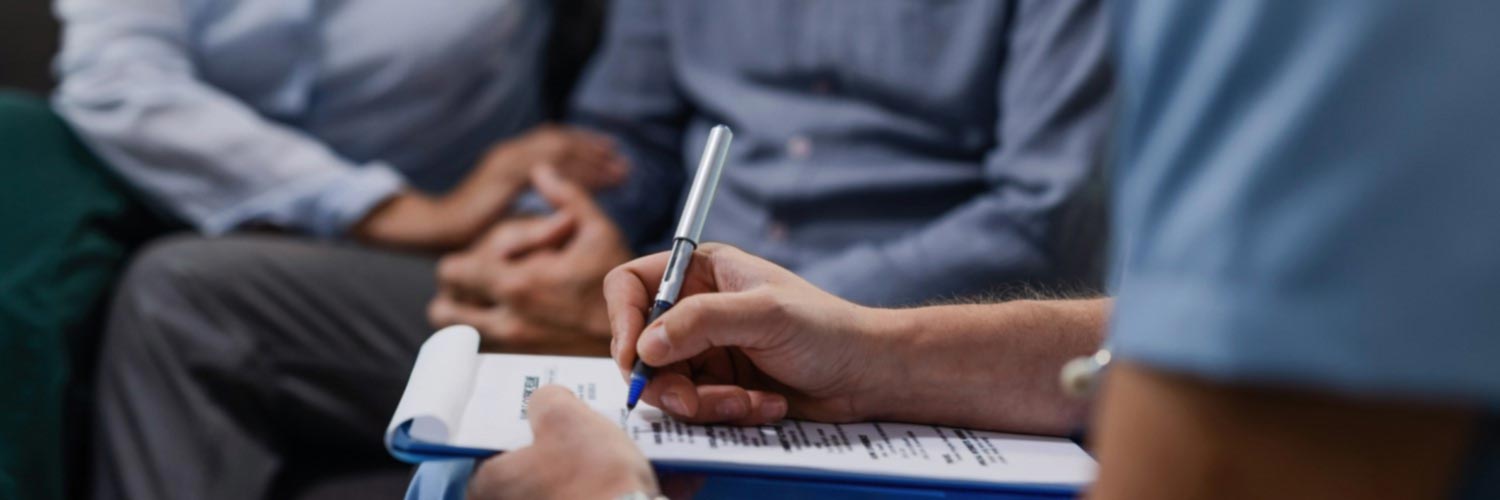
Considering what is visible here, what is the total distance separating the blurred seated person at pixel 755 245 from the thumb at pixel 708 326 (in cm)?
45

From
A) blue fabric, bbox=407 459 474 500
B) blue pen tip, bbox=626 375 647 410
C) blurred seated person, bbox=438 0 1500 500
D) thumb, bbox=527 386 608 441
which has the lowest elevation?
blurred seated person, bbox=438 0 1500 500

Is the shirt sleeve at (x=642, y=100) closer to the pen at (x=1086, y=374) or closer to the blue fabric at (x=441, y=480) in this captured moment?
the blue fabric at (x=441, y=480)

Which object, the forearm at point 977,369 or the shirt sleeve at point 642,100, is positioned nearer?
the forearm at point 977,369

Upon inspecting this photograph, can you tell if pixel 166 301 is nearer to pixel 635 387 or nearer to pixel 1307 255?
pixel 635 387

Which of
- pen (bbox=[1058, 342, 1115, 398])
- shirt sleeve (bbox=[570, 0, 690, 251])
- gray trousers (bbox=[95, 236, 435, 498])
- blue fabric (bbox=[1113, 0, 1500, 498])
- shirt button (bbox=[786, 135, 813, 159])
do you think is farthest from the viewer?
shirt sleeve (bbox=[570, 0, 690, 251])

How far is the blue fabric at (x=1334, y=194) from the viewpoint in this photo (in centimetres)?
27

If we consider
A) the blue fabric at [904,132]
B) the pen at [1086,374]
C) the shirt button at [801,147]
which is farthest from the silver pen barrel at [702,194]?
the shirt button at [801,147]

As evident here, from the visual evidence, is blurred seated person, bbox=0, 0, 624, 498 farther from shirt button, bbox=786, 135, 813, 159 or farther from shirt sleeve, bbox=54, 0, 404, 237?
shirt button, bbox=786, 135, 813, 159

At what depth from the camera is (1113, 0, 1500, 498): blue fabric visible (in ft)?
0.87

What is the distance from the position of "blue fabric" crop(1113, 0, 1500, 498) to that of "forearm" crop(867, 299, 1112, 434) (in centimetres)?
30

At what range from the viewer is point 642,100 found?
1.32m

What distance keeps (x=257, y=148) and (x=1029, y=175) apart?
75 centimetres

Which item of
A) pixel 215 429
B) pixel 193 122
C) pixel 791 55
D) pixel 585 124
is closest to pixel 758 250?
pixel 791 55

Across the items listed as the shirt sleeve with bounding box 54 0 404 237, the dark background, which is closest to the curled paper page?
the shirt sleeve with bounding box 54 0 404 237
